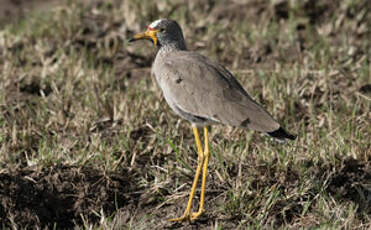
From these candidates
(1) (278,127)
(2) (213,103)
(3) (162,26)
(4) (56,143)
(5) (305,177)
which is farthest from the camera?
(4) (56,143)

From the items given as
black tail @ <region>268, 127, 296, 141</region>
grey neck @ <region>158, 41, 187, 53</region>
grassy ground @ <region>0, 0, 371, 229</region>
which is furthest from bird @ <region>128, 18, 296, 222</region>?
grassy ground @ <region>0, 0, 371, 229</region>

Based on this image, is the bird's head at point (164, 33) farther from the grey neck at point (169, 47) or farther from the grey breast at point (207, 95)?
the grey breast at point (207, 95)

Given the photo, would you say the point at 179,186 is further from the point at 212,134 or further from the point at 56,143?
the point at 56,143

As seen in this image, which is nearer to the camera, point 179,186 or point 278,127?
point 278,127

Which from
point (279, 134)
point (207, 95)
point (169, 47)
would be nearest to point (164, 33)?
point (169, 47)

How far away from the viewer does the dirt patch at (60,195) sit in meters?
3.99

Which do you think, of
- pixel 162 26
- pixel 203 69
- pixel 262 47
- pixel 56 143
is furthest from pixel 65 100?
pixel 262 47

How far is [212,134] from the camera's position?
4684mm

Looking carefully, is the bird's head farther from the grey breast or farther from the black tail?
the black tail

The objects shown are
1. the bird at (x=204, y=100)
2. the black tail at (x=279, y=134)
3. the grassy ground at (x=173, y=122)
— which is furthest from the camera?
the grassy ground at (x=173, y=122)

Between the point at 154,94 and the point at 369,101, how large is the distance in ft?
5.94

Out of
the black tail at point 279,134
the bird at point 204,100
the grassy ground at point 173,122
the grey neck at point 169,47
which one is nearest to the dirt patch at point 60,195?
the grassy ground at point 173,122

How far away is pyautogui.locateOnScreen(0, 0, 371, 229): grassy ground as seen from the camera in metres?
3.96

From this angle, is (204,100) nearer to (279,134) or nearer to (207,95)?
(207,95)
